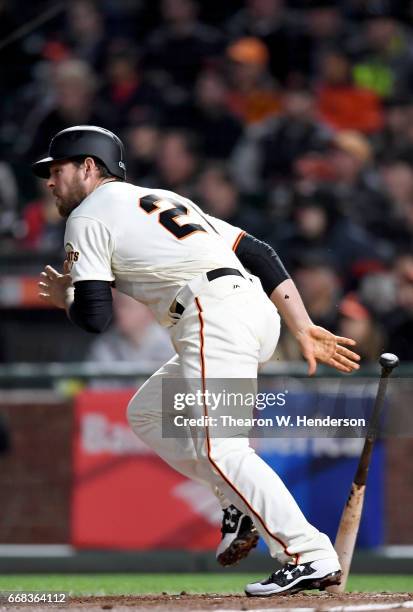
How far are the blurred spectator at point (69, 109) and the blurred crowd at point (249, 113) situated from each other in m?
0.02

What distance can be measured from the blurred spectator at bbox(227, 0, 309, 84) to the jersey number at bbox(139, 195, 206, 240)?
7.11m

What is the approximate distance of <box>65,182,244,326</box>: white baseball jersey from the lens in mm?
4746

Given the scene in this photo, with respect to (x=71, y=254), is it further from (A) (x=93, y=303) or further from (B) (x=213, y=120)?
(B) (x=213, y=120)

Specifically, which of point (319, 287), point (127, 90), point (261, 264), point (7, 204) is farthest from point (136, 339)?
point (261, 264)

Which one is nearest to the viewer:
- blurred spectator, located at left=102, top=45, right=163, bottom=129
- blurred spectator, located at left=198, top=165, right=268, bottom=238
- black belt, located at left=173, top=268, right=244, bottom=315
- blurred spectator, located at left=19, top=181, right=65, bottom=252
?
black belt, located at left=173, top=268, right=244, bottom=315

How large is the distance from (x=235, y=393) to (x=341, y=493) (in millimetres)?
3555

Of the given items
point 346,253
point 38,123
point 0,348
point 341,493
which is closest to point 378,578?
point 341,493

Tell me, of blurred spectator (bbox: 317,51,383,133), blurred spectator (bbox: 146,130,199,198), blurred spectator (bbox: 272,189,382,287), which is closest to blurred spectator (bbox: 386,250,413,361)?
blurred spectator (bbox: 272,189,382,287)

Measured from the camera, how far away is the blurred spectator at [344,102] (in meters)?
11.5

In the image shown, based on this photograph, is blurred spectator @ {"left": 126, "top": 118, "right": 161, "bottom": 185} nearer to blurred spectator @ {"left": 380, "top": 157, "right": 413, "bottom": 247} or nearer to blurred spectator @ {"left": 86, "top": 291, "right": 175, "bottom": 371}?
blurred spectator @ {"left": 380, "top": 157, "right": 413, "bottom": 247}

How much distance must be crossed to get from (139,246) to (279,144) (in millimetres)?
6440

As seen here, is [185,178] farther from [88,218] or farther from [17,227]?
[88,218]

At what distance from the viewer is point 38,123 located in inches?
468

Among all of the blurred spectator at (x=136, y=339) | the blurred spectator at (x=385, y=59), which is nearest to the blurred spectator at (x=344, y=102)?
the blurred spectator at (x=385, y=59)
